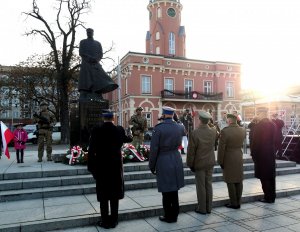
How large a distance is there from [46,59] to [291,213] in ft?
97.7

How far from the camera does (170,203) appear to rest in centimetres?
500

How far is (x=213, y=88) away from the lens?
39.5 m

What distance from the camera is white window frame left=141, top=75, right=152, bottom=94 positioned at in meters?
35.2

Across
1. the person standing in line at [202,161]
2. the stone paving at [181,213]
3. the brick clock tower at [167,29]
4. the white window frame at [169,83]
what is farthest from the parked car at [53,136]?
the person standing in line at [202,161]

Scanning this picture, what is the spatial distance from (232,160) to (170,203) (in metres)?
1.66

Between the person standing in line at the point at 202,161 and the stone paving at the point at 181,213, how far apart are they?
0.94 ft

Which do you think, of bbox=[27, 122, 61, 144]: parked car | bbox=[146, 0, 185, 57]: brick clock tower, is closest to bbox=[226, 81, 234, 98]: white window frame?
bbox=[146, 0, 185, 57]: brick clock tower

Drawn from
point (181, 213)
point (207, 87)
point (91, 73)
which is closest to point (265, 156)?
point (181, 213)

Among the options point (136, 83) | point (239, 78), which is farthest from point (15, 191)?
point (239, 78)

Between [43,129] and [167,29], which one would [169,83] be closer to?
[167,29]

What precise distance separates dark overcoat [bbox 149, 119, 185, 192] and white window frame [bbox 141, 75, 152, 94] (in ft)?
99.8

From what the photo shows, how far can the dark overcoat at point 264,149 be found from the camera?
6285 mm

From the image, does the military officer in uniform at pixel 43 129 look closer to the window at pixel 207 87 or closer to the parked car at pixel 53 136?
the parked car at pixel 53 136

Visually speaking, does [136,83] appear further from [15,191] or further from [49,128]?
[15,191]
